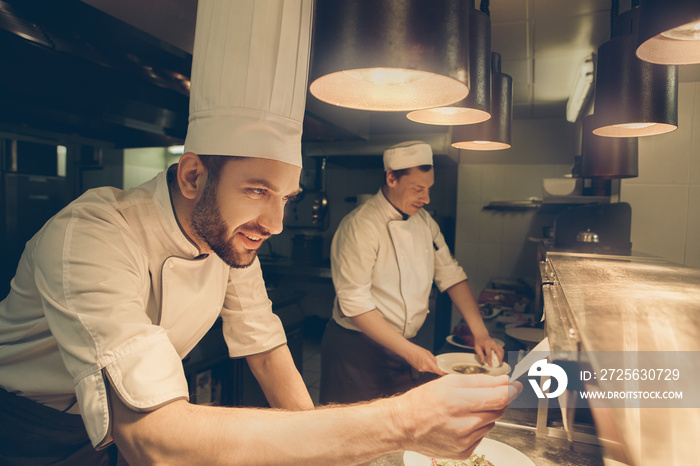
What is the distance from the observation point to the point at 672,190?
9.21ft

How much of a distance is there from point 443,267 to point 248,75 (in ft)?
6.58

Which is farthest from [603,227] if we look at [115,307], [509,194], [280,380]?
[115,307]

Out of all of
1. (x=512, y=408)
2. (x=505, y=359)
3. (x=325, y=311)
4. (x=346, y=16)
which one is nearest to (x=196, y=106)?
(x=346, y=16)

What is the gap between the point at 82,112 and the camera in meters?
1.95

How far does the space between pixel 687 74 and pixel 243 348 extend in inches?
112

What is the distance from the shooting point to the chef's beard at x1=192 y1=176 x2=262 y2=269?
1187mm

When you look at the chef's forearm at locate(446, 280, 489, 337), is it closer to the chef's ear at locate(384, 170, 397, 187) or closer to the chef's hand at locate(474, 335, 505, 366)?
the chef's hand at locate(474, 335, 505, 366)

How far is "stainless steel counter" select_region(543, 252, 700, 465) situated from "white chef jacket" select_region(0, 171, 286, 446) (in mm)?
723

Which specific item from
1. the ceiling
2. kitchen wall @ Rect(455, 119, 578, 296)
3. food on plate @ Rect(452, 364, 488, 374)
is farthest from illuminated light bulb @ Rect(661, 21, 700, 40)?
kitchen wall @ Rect(455, 119, 578, 296)

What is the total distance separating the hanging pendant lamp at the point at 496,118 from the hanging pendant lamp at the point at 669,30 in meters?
0.70

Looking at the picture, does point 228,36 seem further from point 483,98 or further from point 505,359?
point 505,359

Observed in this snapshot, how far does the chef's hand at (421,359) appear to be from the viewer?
2005mm

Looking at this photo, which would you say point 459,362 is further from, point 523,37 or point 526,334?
point 523,37

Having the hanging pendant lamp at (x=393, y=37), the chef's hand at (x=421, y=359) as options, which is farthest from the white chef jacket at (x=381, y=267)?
the hanging pendant lamp at (x=393, y=37)
